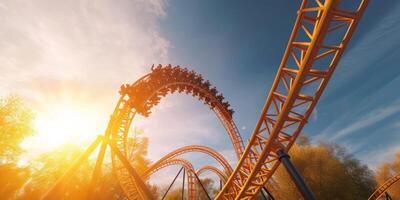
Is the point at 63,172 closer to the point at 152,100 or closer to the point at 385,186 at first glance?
the point at 152,100

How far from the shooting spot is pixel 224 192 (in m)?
8.03

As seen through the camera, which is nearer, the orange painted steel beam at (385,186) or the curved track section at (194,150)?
the orange painted steel beam at (385,186)

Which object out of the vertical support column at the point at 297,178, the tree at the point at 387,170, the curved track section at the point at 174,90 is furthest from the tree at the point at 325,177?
the vertical support column at the point at 297,178

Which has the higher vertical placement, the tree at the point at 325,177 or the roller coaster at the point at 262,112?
the roller coaster at the point at 262,112

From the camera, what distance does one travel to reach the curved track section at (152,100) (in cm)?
984

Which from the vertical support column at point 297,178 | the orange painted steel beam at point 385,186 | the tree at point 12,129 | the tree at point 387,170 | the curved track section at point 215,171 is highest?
the tree at point 12,129

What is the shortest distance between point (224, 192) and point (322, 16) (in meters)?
6.70

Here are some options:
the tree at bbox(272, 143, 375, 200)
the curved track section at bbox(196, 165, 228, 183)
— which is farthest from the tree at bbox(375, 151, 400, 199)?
the curved track section at bbox(196, 165, 228, 183)

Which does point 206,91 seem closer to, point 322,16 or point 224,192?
point 224,192

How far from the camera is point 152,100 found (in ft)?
36.4

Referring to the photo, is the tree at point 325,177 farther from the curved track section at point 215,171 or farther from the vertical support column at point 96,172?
the vertical support column at point 96,172

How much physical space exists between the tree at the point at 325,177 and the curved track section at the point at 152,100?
1013cm

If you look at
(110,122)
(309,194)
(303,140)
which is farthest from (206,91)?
(303,140)

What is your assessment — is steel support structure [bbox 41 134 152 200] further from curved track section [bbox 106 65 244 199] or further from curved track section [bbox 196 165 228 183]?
curved track section [bbox 196 165 228 183]
